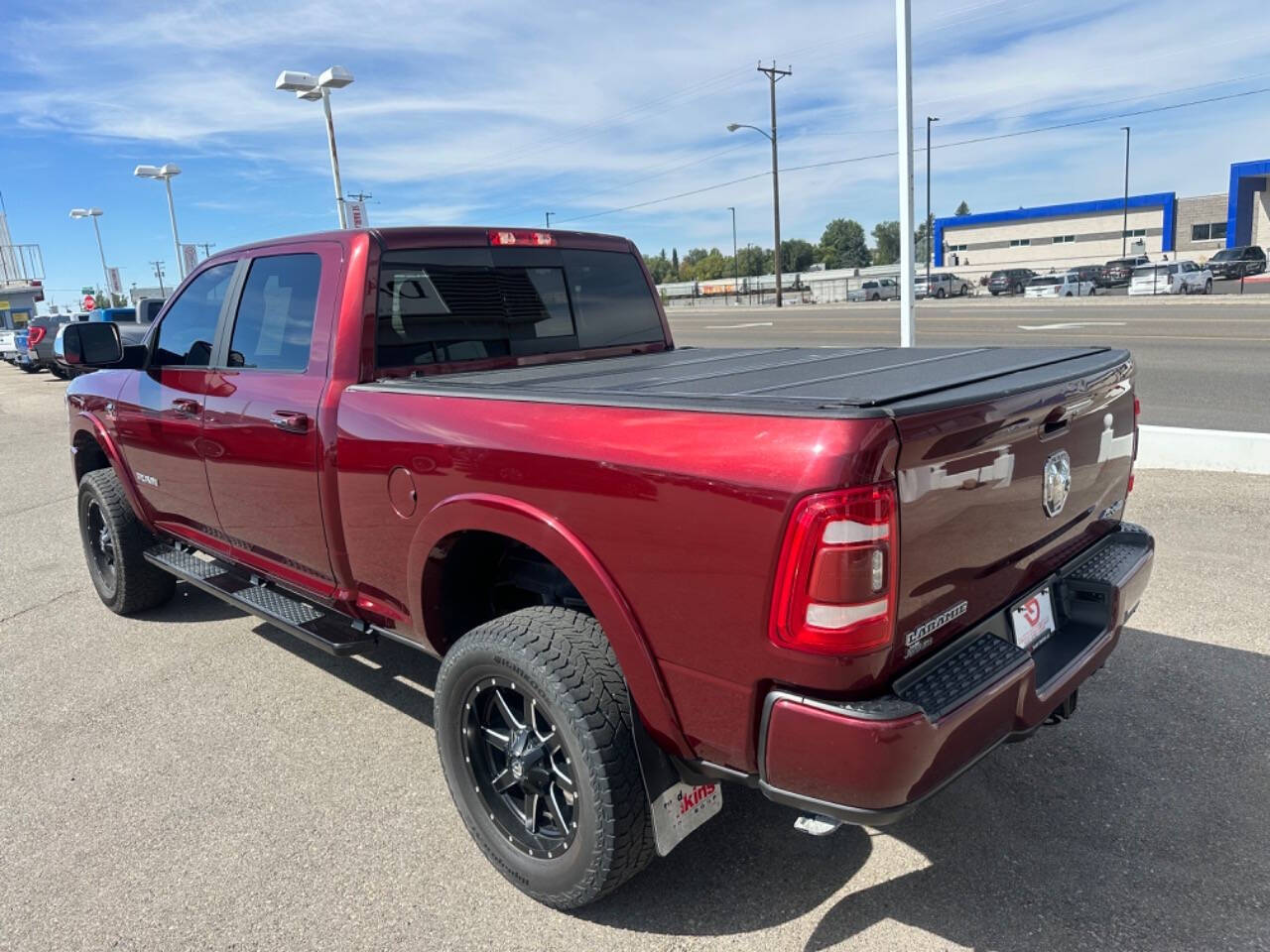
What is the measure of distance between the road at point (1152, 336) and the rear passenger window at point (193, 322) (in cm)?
387

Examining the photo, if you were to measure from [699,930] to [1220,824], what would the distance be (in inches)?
66.9

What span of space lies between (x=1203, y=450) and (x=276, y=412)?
6.75 meters

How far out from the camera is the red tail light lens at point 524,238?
3869 millimetres

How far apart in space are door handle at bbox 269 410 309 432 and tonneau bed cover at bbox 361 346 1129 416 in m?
0.38

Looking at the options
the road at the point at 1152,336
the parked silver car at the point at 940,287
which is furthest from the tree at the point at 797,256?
the road at the point at 1152,336

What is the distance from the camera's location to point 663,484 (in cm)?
215

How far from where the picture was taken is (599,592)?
7.67ft

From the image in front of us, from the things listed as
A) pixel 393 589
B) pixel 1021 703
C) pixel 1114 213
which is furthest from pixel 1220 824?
pixel 1114 213

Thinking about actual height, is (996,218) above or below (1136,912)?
above

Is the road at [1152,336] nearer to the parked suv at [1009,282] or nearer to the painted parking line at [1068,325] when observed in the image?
the painted parking line at [1068,325]

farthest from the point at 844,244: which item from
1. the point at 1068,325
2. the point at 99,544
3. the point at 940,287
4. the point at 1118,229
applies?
the point at 99,544

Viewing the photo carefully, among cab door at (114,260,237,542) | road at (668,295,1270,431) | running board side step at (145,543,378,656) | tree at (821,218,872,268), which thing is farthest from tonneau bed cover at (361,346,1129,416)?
tree at (821,218,872,268)

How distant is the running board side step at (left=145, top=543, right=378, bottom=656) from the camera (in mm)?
3432

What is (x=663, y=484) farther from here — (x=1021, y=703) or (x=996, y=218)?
(x=996, y=218)
